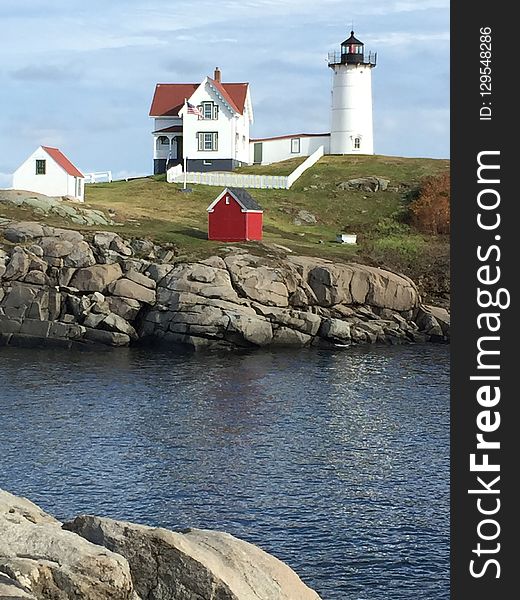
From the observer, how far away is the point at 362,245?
78.2 metres

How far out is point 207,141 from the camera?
99125 millimetres

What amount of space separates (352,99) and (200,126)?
52.2 ft

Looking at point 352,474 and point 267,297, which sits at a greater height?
point 267,297

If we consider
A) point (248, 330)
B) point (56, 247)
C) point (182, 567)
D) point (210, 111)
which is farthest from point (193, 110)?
point (182, 567)

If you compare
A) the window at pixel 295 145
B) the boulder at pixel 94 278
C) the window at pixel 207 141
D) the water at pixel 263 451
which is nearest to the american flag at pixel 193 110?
the window at pixel 207 141

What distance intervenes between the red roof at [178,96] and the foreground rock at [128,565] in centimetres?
8389

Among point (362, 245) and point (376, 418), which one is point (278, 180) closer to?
point (362, 245)

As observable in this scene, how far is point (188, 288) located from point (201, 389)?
1316cm

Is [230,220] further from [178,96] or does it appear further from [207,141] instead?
[178,96]

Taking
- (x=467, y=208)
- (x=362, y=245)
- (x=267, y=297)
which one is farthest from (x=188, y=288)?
(x=467, y=208)

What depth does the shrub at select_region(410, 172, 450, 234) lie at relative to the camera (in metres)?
85.1

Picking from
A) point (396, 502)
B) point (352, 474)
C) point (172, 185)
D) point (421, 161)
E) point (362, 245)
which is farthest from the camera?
point (421, 161)

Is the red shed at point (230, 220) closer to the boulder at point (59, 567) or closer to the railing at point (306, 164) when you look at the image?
the railing at point (306, 164)

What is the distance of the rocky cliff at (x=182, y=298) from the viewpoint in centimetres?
6147
